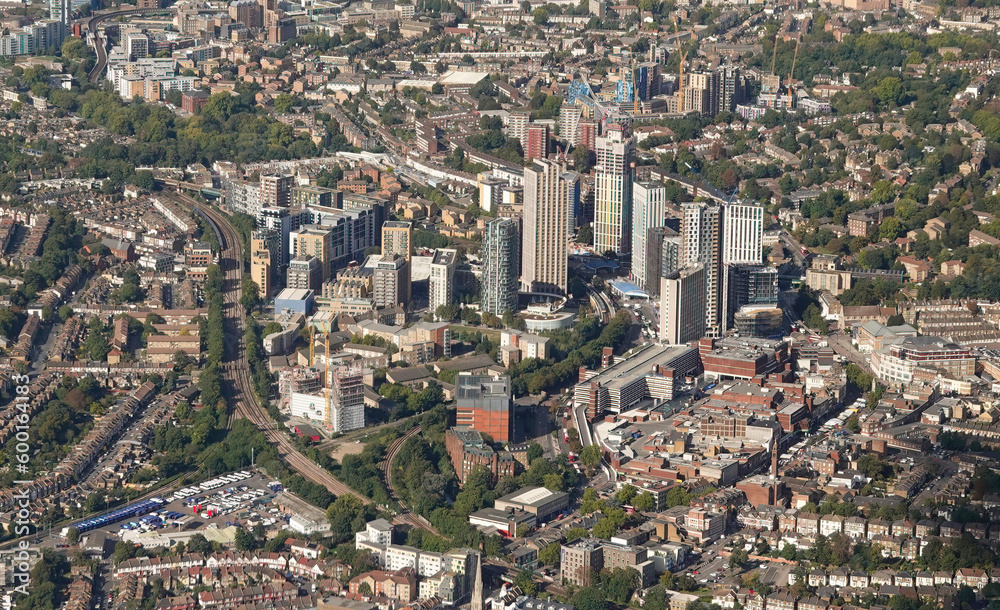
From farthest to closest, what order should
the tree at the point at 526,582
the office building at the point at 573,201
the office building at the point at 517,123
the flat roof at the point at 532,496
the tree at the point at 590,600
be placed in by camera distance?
the office building at the point at 517,123
the office building at the point at 573,201
the flat roof at the point at 532,496
the tree at the point at 526,582
the tree at the point at 590,600

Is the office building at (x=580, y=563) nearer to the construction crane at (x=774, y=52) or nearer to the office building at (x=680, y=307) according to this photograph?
the office building at (x=680, y=307)

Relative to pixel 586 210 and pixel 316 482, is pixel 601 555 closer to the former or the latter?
pixel 316 482

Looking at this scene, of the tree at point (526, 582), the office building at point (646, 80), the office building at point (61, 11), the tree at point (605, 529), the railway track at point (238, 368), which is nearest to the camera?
the tree at point (526, 582)

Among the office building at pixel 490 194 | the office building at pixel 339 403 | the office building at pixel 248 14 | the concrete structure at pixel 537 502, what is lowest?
the concrete structure at pixel 537 502

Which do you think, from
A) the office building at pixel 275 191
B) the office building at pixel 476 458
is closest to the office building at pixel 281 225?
the office building at pixel 275 191

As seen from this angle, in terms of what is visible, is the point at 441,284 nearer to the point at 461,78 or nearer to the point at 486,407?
the point at 486,407

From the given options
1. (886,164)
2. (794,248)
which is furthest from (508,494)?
(886,164)
